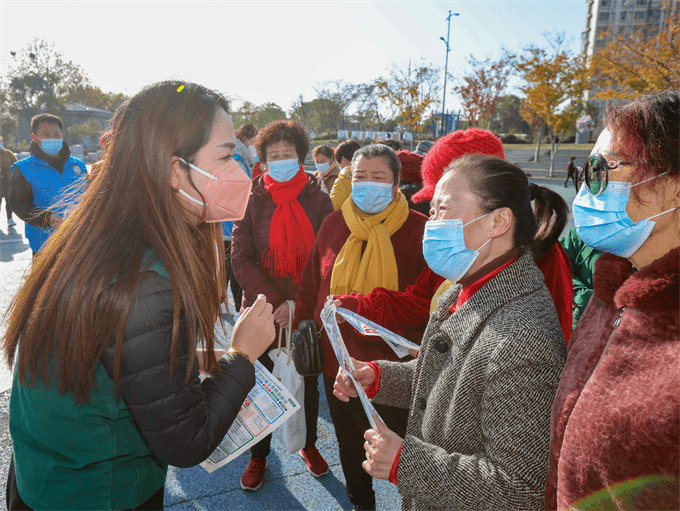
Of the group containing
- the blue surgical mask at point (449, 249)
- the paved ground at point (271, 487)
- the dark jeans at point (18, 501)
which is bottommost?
the paved ground at point (271, 487)

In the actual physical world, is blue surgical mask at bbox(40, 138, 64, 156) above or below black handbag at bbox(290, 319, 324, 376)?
above

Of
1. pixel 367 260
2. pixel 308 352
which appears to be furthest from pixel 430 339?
pixel 308 352

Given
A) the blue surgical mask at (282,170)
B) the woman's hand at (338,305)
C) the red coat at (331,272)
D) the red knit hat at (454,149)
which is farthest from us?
the blue surgical mask at (282,170)

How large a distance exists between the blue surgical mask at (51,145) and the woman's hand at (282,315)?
3.91m

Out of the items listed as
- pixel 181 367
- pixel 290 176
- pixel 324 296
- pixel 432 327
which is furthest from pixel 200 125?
pixel 290 176

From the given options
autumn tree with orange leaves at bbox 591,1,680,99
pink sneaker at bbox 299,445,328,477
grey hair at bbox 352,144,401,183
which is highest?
autumn tree with orange leaves at bbox 591,1,680,99

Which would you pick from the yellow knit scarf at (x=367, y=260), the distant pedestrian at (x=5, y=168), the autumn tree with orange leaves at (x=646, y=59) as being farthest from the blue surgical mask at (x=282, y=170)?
the autumn tree with orange leaves at (x=646, y=59)

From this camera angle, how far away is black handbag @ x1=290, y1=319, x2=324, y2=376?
2426 millimetres

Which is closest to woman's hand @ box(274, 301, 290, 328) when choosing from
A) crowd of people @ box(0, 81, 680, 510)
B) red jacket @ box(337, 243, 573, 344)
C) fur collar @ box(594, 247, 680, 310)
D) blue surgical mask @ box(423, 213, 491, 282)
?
red jacket @ box(337, 243, 573, 344)

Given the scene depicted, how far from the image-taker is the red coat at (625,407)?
2.73ft

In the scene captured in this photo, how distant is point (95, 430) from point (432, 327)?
104 cm

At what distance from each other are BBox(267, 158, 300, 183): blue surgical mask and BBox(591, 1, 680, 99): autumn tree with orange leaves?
509 inches

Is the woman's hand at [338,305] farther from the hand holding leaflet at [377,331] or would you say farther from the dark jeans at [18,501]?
the dark jeans at [18,501]

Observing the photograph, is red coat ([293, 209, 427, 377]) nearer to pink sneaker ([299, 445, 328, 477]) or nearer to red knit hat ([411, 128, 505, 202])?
red knit hat ([411, 128, 505, 202])
